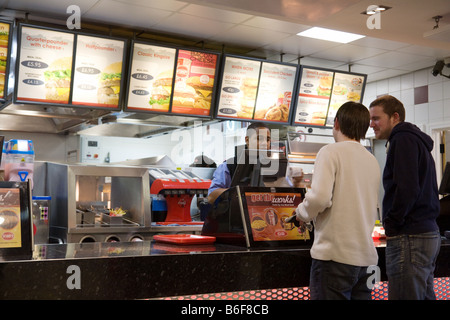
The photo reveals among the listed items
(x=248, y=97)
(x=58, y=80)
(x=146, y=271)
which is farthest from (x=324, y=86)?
(x=146, y=271)

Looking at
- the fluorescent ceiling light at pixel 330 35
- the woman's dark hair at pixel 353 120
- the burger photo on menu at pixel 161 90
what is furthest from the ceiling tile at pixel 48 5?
the woman's dark hair at pixel 353 120

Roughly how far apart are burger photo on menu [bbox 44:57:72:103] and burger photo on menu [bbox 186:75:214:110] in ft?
4.07

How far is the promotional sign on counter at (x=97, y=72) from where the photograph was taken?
477 cm

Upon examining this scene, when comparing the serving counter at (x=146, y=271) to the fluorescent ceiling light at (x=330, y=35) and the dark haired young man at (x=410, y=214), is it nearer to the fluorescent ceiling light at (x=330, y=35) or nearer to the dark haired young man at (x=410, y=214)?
the dark haired young man at (x=410, y=214)

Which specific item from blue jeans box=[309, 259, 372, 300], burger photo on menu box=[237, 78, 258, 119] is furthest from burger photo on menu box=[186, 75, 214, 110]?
blue jeans box=[309, 259, 372, 300]

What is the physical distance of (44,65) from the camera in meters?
4.62

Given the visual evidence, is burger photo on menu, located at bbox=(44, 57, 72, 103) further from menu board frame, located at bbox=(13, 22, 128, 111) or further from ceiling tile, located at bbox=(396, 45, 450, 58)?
ceiling tile, located at bbox=(396, 45, 450, 58)

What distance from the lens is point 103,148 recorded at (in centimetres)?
762

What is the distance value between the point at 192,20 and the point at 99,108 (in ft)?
3.98

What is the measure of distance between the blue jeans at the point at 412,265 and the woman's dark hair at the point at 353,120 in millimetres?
544

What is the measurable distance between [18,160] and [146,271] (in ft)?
8.36

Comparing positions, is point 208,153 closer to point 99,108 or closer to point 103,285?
point 99,108

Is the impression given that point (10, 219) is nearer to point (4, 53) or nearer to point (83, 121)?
point (4, 53)

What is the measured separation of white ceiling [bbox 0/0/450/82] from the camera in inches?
144
